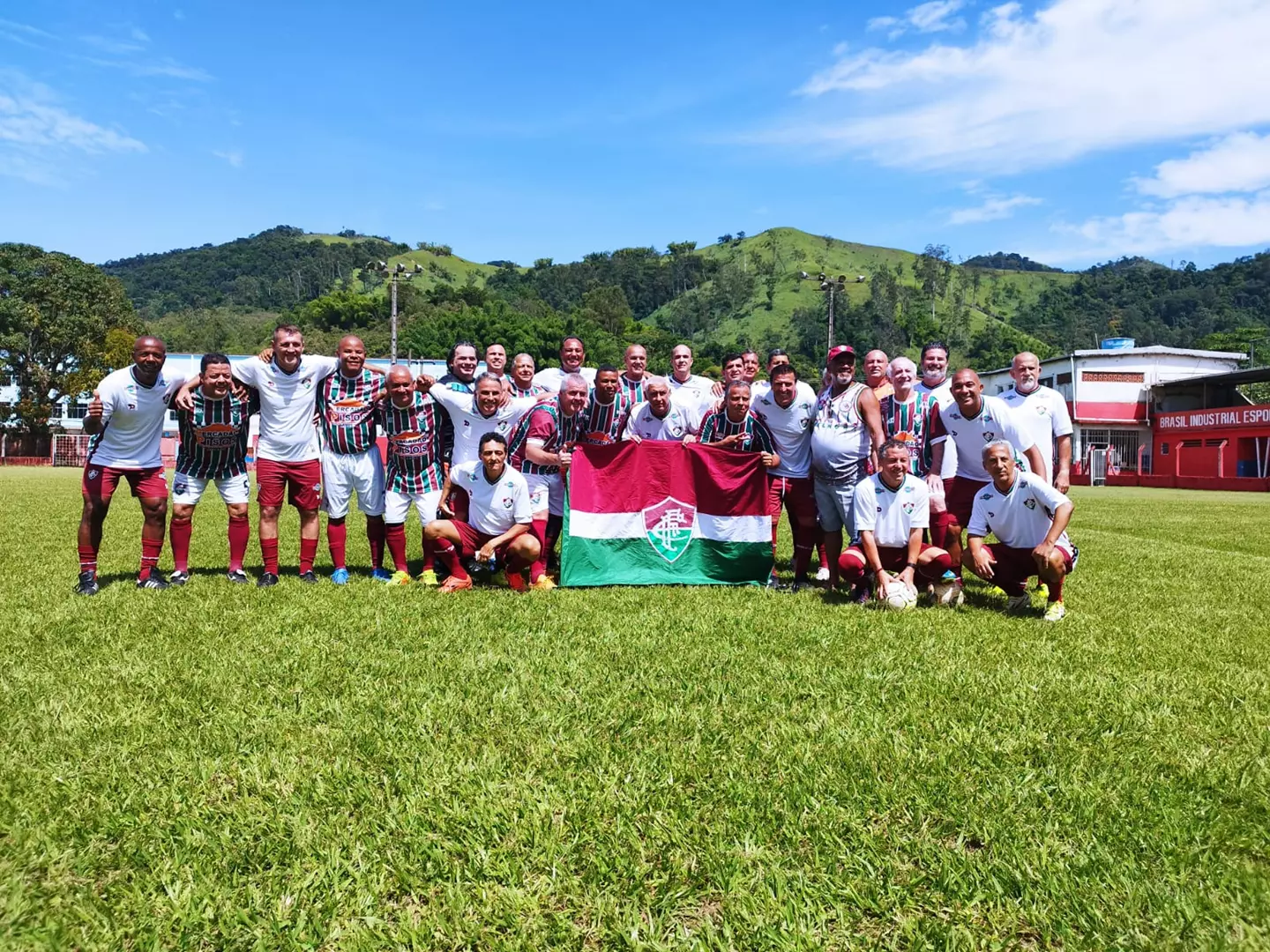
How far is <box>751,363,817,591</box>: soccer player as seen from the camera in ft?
23.1

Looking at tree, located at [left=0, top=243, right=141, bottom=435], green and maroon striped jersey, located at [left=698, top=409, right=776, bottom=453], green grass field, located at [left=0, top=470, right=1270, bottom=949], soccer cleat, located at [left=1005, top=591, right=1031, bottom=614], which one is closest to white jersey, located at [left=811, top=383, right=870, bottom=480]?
green and maroon striped jersey, located at [left=698, top=409, right=776, bottom=453]

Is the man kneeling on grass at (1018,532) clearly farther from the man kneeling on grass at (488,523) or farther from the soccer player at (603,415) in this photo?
the man kneeling on grass at (488,523)

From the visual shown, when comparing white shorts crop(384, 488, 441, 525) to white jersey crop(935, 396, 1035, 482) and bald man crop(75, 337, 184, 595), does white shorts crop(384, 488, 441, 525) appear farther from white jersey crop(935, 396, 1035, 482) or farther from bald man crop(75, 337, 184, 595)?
white jersey crop(935, 396, 1035, 482)

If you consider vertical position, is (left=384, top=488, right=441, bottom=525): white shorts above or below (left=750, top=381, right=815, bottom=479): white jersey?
below

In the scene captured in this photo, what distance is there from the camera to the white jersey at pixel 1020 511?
5930 millimetres

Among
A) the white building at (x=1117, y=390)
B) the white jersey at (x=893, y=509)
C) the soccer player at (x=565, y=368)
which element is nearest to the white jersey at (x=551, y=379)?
the soccer player at (x=565, y=368)

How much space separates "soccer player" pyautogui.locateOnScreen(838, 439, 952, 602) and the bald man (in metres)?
5.76

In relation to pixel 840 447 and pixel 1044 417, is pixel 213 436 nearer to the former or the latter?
pixel 840 447

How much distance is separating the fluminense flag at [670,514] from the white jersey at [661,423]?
308mm

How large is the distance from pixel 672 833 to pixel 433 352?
7579 cm

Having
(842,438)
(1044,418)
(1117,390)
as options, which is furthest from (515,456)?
(1117,390)

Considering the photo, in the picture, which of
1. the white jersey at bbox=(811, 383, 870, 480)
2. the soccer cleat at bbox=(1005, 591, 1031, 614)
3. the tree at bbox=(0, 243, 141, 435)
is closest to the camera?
the soccer cleat at bbox=(1005, 591, 1031, 614)

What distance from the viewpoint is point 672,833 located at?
256 cm

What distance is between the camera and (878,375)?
23.7 feet
